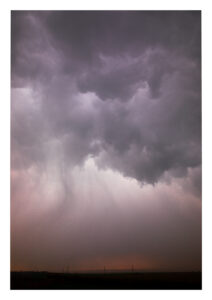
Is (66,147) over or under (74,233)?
over

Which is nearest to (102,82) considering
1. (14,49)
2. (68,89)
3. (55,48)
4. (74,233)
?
(68,89)

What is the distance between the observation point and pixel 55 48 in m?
6.15

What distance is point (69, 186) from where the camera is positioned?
6.05 m

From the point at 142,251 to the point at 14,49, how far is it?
421 cm

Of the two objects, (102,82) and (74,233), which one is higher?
(102,82)

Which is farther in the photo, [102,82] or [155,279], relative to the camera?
[102,82]

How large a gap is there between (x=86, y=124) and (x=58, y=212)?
5.42ft

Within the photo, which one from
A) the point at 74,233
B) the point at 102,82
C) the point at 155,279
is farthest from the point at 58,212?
the point at 102,82

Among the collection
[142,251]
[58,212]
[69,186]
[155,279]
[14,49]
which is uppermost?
[14,49]

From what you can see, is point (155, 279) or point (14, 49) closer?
point (155, 279)

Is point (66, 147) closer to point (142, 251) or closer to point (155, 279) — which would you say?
point (142, 251)
